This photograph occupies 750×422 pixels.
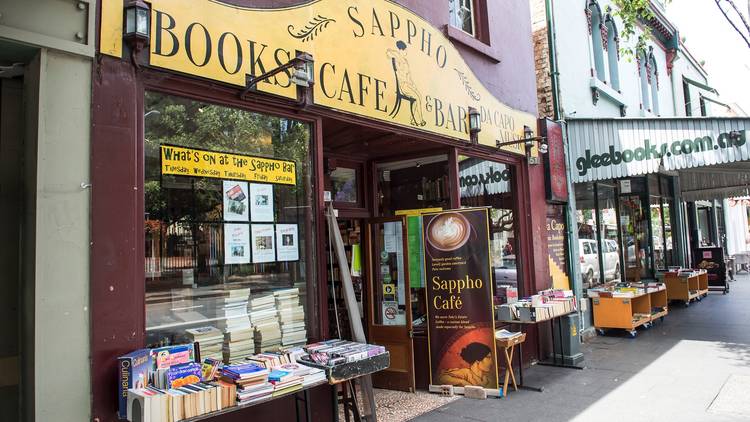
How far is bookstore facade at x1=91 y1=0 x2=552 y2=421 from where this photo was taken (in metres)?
3.37

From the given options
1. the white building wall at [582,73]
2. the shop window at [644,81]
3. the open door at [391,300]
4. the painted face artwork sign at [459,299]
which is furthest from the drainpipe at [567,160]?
the shop window at [644,81]

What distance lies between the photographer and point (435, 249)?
19.2 feet

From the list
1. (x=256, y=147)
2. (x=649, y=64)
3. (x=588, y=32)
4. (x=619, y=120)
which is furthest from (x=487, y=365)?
(x=649, y=64)

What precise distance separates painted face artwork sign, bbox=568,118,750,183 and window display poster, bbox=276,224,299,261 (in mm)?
5947

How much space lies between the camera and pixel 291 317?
4559mm

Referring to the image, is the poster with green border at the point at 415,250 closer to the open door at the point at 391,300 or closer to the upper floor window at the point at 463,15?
the open door at the point at 391,300

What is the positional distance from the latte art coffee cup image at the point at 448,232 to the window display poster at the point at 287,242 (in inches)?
71.9

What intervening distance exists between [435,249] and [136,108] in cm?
354

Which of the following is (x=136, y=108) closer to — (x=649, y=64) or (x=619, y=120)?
(x=619, y=120)

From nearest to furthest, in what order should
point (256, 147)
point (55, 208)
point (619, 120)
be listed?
point (55, 208) → point (256, 147) → point (619, 120)

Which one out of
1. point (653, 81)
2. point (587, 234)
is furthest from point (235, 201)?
point (653, 81)

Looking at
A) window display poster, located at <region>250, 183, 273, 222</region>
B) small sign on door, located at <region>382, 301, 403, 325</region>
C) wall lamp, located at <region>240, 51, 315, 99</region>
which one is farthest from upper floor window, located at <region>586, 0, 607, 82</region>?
window display poster, located at <region>250, 183, 273, 222</region>

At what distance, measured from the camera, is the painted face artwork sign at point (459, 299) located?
5613mm

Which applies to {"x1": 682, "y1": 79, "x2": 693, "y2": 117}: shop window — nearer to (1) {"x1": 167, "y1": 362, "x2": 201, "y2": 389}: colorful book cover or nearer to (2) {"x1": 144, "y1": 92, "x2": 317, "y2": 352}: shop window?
(2) {"x1": 144, "y1": 92, "x2": 317, "y2": 352}: shop window
